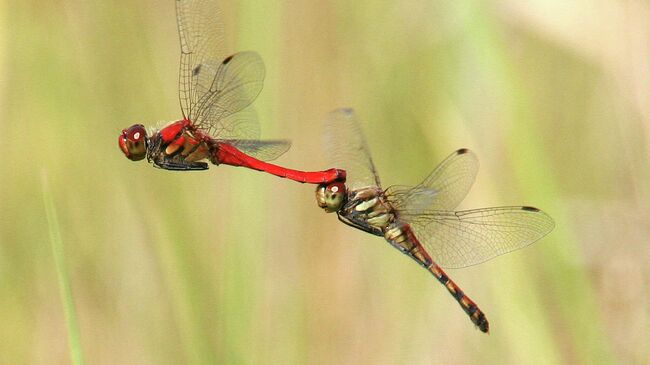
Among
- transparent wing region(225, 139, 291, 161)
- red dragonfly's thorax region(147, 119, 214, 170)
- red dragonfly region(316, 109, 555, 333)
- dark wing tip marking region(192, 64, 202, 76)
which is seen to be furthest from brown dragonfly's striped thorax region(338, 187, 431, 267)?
dark wing tip marking region(192, 64, 202, 76)

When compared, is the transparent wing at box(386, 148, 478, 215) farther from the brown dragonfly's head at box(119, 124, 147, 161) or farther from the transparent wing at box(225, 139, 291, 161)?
the brown dragonfly's head at box(119, 124, 147, 161)

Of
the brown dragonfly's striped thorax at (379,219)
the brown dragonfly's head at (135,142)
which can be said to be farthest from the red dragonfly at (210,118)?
the brown dragonfly's striped thorax at (379,219)

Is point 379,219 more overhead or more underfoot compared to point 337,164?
more underfoot

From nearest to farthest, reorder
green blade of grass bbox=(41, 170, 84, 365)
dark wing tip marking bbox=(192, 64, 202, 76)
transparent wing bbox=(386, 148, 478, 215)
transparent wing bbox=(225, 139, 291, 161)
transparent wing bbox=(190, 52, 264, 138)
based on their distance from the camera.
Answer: green blade of grass bbox=(41, 170, 84, 365), transparent wing bbox=(225, 139, 291, 161), transparent wing bbox=(190, 52, 264, 138), dark wing tip marking bbox=(192, 64, 202, 76), transparent wing bbox=(386, 148, 478, 215)

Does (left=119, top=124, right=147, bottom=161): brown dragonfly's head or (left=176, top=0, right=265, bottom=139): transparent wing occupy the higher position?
(left=176, top=0, right=265, bottom=139): transparent wing

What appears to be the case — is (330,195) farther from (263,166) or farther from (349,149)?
(349,149)

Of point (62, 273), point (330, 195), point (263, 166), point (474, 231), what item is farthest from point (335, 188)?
point (62, 273)

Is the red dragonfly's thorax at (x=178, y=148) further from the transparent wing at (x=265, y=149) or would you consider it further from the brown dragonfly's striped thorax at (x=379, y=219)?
the brown dragonfly's striped thorax at (x=379, y=219)
